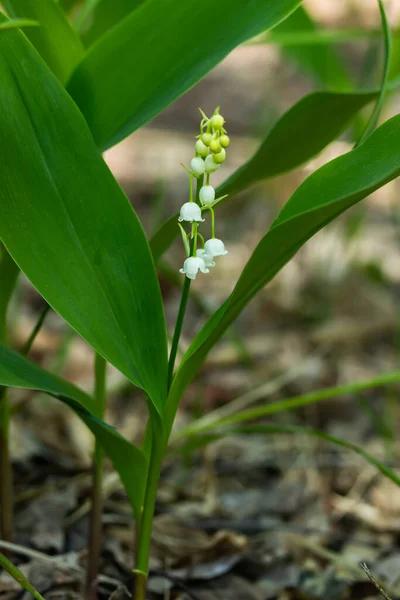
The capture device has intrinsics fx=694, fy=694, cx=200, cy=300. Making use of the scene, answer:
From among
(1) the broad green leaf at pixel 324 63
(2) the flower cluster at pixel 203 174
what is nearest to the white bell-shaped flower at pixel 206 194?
(2) the flower cluster at pixel 203 174

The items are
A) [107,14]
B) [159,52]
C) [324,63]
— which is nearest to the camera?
[159,52]

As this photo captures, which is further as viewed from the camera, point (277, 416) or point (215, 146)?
point (277, 416)

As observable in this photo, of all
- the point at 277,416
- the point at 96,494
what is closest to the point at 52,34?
the point at 96,494

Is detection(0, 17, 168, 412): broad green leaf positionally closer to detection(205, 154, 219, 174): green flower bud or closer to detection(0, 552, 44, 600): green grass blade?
detection(205, 154, 219, 174): green flower bud

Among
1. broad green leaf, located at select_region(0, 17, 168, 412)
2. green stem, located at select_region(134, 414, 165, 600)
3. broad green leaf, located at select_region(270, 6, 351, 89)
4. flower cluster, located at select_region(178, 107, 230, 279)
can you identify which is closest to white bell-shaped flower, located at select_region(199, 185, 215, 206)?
flower cluster, located at select_region(178, 107, 230, 279)

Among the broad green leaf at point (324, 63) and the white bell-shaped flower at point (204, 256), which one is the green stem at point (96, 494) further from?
the broad green leaf at point (324, 63)

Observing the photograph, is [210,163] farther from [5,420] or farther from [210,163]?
[5,420]

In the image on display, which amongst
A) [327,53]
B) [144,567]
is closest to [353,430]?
[327,53]
